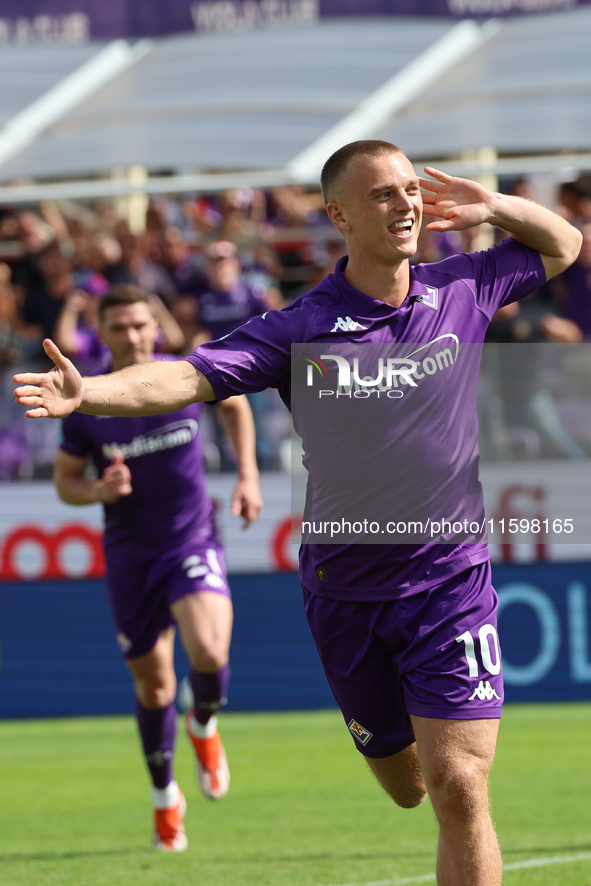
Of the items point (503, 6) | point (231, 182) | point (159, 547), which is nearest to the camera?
point (159, 547)

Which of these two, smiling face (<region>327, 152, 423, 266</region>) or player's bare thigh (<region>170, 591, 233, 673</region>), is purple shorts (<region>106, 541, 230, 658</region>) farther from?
smiling face (<region>327, 152, 423, 266</region>)

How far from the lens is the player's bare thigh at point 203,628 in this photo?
7.27m

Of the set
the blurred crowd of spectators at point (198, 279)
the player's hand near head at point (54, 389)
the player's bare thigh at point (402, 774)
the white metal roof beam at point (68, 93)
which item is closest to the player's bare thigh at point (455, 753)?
the player's bare thigh at point (402, 774)

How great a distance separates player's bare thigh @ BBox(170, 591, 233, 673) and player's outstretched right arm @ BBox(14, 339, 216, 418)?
3167 mm

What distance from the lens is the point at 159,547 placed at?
297 inches

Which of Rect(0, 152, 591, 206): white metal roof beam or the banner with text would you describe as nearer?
Rect(0, 152, 591, 206): white metal roof beam

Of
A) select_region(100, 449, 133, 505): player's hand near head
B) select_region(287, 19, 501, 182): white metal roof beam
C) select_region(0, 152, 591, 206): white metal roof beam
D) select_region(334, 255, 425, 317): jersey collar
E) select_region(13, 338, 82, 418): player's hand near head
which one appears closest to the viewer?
select_region(13, 338, 82, 418): player's hand near head

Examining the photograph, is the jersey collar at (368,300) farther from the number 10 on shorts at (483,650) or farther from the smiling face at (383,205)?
the number 10 on shorts at (483,650)

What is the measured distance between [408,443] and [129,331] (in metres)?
3.21

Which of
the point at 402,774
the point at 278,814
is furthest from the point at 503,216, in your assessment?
the point at 278,814

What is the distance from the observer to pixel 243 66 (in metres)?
14.7

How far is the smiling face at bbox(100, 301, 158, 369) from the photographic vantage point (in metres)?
7.34

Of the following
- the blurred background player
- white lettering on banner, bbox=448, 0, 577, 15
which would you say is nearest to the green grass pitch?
the blurred background player

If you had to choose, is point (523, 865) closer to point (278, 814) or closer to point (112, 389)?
point (278, 814)
